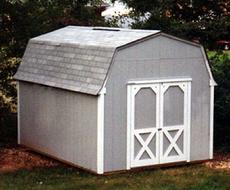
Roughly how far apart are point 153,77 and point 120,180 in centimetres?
218

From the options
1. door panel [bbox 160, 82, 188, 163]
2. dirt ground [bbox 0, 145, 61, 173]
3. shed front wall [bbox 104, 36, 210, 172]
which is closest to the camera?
shed front wall [bbox 104, 36, 210, 172]

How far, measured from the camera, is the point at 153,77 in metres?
13.2

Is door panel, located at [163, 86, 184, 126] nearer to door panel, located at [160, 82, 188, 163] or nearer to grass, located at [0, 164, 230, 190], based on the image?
door panel, located at [160, 82, 188, 163]

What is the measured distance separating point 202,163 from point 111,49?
10.9 ft

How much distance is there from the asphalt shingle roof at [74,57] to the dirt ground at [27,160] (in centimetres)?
162

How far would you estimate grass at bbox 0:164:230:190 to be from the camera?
39.4ft

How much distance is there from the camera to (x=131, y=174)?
12.9m

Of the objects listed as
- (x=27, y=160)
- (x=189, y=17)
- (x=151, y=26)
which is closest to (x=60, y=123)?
(x=27, y=160)

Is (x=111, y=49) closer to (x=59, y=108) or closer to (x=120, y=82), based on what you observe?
(x=120, y=82)

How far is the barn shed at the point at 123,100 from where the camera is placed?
12.7 meters

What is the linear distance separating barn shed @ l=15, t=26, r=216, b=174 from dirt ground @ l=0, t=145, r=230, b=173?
222mm

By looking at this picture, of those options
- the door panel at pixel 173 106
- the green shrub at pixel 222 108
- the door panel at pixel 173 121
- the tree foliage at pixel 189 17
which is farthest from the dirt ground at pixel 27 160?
the tree foliage at pixel 189 17

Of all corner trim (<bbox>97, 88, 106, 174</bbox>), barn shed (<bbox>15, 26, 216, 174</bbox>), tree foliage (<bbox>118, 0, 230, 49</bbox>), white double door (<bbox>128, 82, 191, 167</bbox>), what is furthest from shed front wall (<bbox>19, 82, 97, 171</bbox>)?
tree foliage (<bbox>118, 0, 230, 49</bbox>)

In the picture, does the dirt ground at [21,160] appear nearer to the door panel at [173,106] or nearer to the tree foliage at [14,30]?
the tree foliage at [14,30]
